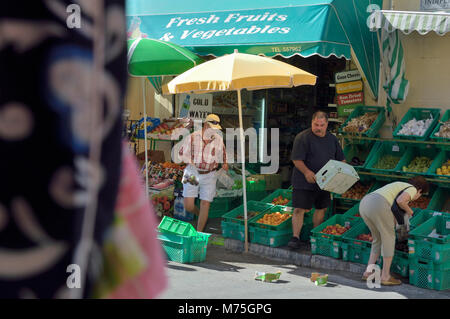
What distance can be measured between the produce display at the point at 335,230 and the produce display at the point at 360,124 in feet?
5.43

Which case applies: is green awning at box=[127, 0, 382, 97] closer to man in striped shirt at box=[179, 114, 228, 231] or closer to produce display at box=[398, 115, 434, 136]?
produce display at box=[398, 115, 434, 136]

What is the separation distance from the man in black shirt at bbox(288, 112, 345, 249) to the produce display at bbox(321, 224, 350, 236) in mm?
429

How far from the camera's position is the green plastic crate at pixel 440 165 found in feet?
26.6

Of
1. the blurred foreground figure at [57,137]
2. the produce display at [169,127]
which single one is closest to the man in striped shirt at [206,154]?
the produce display at [169,127]

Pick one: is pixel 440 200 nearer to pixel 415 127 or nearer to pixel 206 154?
pixel 415 127

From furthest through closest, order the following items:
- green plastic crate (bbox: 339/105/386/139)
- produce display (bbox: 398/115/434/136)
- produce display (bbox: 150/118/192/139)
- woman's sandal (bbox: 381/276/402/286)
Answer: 1. produce display (bbox: 150/118/192/139)
2. green plastic crate (bbox: 339/105/386/139)
3. produce display (bbox: 398/115/434/136)
4. woman's sandal (bbox: 381/276/402/286)

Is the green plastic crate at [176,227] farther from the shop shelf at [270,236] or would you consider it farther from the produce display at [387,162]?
the produce display at [387,162]

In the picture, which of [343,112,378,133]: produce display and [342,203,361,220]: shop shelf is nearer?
[342,203,361,220]: shop shelf

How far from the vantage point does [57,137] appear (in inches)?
31.4

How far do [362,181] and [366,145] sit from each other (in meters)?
0.59

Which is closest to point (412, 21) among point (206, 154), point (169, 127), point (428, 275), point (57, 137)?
point (206, 154)

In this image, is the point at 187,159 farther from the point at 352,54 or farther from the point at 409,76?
the point at 409,76

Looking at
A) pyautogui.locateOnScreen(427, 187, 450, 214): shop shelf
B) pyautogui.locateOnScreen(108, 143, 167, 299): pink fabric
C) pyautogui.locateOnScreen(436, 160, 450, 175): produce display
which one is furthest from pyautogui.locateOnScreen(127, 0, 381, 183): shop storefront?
pyautogui.locateOnScreen(108, 143, 167, 299): pink fabric

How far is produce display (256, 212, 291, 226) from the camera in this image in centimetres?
862
